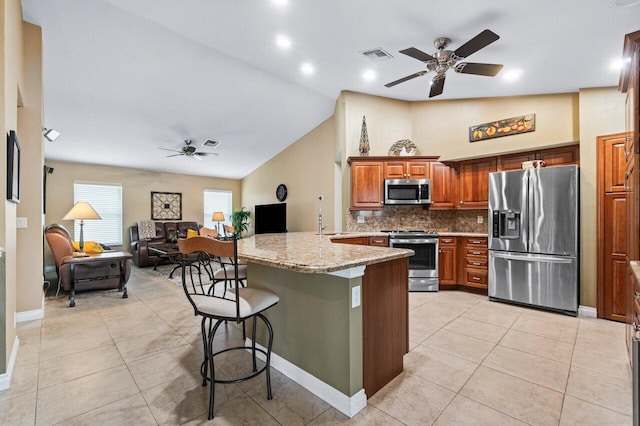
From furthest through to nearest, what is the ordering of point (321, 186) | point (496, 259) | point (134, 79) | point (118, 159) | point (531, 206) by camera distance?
point (118, 159) → point (321, 186) → point (134, 79) → point (496, 259) → point (531, 206)

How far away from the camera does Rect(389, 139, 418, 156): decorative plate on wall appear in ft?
16.2

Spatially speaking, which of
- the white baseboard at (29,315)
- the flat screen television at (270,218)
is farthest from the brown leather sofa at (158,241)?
the white baseboard at (29,315)

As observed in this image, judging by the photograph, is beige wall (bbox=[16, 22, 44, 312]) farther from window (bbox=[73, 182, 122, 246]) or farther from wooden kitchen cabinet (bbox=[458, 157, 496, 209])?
wooden kitchen cabinet (bbox=[458, 157, 496, 209])

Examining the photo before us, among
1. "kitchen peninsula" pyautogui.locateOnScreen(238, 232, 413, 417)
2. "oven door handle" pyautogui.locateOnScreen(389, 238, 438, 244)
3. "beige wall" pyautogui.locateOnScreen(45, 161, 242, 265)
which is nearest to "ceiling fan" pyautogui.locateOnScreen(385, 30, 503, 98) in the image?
"kitchen peninsula" pyautogui.locateOnScreen(238, 232, 413, 417)

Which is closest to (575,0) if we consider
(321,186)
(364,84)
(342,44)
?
(342,44)

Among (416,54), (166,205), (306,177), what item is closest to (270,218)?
(306,177)

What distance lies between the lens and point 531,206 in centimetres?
353

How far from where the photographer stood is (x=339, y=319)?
1694 millimetres

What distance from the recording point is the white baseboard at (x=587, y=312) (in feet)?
10.7

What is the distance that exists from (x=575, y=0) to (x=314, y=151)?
4.68 meters

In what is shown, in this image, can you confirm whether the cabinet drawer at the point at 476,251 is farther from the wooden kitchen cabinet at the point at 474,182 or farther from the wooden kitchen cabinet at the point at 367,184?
the wooden kitchen cabinet at the point at 367,184

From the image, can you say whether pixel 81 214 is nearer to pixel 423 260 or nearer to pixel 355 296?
pixel 355 296

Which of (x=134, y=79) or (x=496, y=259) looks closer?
(x=496, y=259)

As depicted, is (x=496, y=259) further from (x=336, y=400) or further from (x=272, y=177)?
(x=272, y=177)
